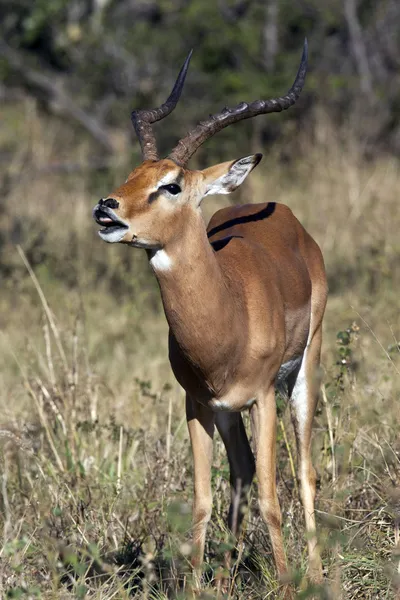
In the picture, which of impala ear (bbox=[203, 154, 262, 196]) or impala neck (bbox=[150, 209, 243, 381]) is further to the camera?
impala ear (bbox=[203, 154, 262, 196])

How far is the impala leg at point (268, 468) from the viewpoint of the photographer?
4363 millimetres

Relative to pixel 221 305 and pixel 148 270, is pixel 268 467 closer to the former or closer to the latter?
pixel 221 305

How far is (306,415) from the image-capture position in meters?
5.15

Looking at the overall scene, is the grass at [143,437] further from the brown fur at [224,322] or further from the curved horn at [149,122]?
the curved horn at [149,122]

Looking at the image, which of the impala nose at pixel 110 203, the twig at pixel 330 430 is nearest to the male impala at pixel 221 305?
the impala nose at pixel 110 203

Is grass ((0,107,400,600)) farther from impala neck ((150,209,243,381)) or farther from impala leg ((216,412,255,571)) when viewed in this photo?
impala neck ((150,209,243,381))

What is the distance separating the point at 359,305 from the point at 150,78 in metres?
5.24

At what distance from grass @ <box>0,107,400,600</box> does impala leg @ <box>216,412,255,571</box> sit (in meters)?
0.12

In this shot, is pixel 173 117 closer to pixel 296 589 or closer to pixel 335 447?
pixel 335 447

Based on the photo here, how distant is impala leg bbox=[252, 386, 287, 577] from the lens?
4363 mm

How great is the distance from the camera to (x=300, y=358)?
5227 mm

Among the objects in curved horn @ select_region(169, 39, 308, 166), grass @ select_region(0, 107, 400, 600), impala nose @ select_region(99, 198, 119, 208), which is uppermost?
curved horn @ select_region(169, 39, 308, 166)

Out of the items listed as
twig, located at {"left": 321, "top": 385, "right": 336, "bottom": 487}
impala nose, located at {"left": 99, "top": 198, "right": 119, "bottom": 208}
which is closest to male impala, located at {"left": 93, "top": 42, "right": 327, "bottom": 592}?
impala nose, located at {"left": 99, "top": 198, "right": 119, "bottom": 208}

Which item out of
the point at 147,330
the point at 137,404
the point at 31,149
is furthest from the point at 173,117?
the point at 137,404
